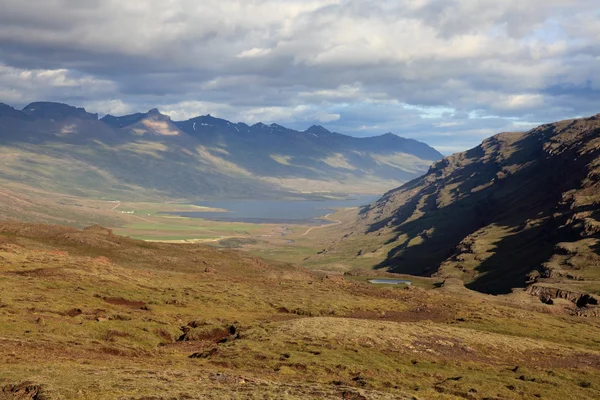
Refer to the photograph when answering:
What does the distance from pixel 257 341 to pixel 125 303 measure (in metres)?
30.5

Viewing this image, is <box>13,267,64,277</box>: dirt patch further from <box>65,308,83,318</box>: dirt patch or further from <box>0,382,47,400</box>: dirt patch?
<box>0,382,47,400</box>: dirt patch

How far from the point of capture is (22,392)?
134 ft

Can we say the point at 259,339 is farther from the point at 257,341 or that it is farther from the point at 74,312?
the point at 74,312

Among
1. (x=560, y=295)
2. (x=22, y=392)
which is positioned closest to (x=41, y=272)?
(x=22, y=392)

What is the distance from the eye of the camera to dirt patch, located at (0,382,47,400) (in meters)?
40.1

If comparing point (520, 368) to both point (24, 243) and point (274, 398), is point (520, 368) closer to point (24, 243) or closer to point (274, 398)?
point (274, 398)

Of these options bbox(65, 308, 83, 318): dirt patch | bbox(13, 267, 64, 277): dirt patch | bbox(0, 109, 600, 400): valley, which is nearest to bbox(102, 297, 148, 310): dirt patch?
bbox(0, 109, 600, 400): valley

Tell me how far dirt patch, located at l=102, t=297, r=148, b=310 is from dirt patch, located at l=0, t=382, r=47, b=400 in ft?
153

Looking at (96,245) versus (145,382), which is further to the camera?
(96,245)

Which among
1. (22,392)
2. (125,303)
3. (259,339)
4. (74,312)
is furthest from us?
(125,303)

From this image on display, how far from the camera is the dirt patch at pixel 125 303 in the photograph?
88.8 metres

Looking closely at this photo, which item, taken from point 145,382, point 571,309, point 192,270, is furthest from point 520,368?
point 192,270

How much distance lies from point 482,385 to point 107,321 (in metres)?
46.1

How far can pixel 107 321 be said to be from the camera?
71750 mm
